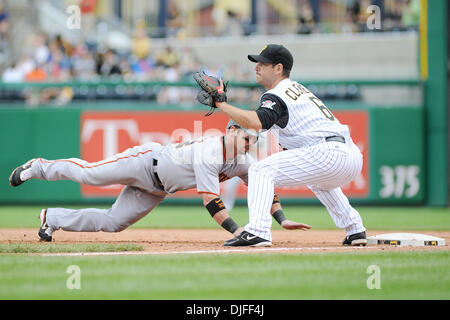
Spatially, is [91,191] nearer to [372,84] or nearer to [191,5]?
[372,84]

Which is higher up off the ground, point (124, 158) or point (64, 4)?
point (64, 4)

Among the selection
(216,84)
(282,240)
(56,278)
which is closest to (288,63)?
(216,84)

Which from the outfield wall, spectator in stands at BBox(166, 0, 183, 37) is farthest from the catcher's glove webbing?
spectator in stands at BBox(166, 0, 183, 37)

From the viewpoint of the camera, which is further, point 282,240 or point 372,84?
point 372,84

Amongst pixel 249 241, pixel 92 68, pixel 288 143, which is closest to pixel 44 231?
pixel 249 241

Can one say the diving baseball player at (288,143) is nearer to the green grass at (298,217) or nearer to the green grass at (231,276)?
the green grass at (231,276)

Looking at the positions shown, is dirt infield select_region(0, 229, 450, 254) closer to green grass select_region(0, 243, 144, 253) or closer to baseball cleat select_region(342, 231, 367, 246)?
baseball cleat select_region(342, 231, 367, 246)
